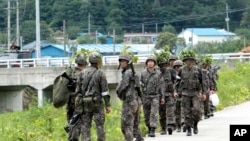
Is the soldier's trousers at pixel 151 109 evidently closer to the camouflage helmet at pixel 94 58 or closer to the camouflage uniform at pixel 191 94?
the camouflage uniform at pixel 191 94

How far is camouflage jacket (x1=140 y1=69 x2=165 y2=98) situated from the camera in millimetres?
17938

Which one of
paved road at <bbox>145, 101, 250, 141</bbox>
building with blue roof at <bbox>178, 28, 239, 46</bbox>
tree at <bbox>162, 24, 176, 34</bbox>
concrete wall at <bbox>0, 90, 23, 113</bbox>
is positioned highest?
tree at <bbox>162, 24, 176, 34</bbox>

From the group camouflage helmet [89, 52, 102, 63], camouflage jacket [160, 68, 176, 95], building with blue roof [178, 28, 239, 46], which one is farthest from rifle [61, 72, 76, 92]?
building with blue roof [178, 28, 239, 46]

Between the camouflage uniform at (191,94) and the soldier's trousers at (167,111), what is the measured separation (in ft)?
2.56

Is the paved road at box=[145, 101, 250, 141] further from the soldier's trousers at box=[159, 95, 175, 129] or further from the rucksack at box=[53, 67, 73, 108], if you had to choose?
the rucksack at box=[53, 67, 73, 108]

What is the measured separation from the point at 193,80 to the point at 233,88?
12794mm

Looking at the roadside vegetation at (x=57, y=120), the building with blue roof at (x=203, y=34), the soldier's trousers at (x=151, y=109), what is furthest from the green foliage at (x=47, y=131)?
the building with blue roof at (x=203, y=34)

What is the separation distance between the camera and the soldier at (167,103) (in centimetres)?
1870

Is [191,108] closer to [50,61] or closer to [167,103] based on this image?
[167,103]

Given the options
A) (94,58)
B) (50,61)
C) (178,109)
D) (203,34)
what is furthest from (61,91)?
(203,34)

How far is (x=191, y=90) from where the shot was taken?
59.0 feet

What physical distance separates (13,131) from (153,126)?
3118mm

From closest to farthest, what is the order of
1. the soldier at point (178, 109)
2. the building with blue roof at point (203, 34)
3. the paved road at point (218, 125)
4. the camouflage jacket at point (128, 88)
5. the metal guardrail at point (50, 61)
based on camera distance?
the camouflage jacket at point (128, 88)
the paved road at point (218, 125)
the soldier at point (178, 109)
the metal guardrail at point (50, 61)
the building with blue roof at point (203, 34)

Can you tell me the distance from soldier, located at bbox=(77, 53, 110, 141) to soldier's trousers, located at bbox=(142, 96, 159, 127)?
10.7 ft
